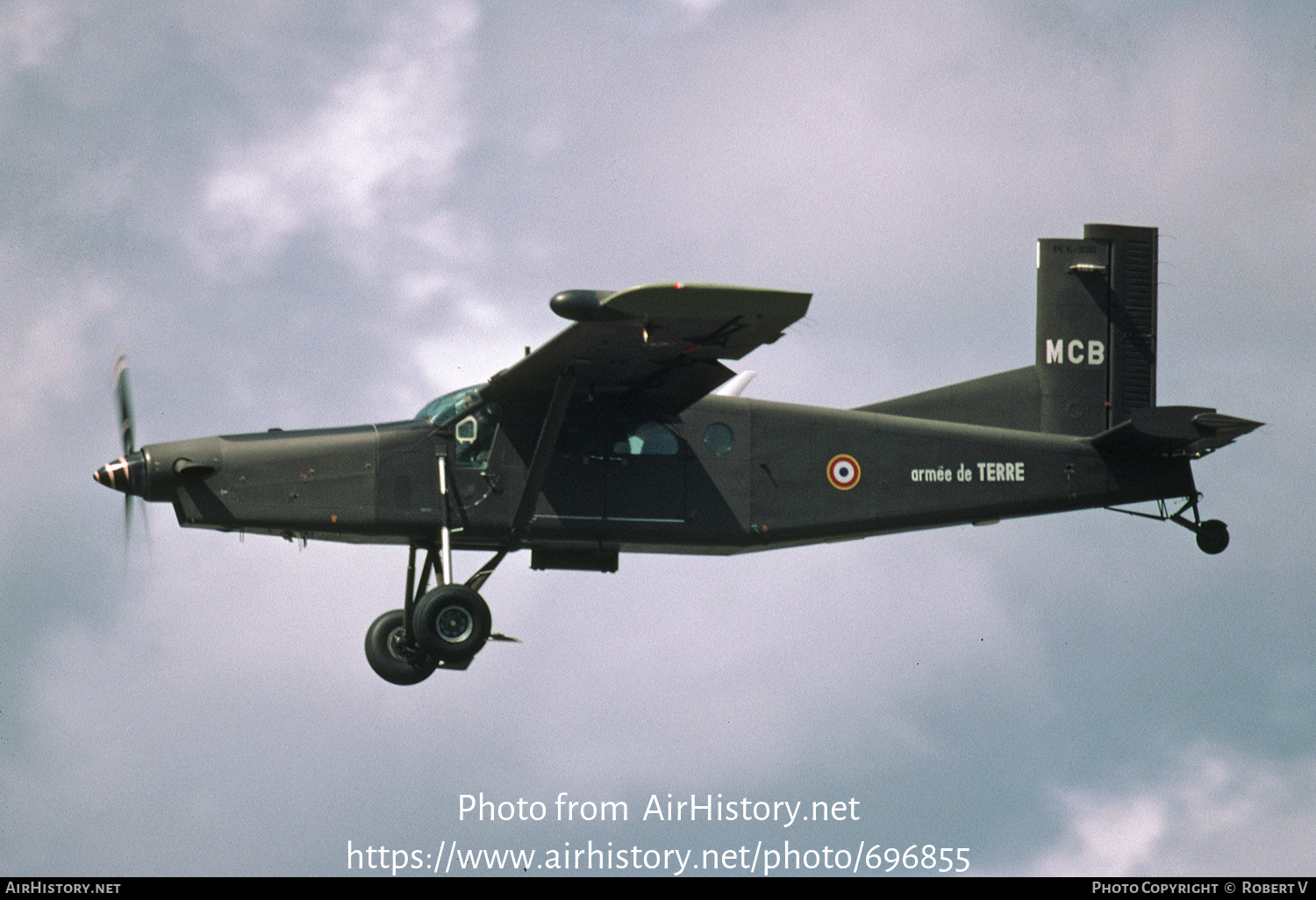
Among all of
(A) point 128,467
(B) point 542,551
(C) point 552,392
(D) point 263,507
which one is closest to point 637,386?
(C) point 552,392

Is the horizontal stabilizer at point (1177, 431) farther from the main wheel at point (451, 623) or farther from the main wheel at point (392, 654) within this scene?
the main wheel at point (392, 654)

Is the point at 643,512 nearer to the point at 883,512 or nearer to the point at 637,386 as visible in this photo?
the point at 637,386

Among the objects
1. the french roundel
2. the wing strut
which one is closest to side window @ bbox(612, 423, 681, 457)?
the wing strut

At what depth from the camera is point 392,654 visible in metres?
19.5

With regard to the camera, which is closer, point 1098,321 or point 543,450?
point 543,450

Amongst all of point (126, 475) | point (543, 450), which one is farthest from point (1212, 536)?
point (126, 475)

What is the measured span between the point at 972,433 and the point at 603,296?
556 centimetres

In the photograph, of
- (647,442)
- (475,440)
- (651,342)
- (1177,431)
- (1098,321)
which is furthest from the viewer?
(1098,321)

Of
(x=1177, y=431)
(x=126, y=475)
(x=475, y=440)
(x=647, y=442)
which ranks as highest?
(x=1177, y=431)

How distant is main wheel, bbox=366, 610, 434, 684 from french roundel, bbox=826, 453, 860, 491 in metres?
4.80

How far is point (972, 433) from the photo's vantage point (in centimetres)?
1997

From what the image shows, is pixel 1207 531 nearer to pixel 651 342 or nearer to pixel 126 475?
pixel 651 342

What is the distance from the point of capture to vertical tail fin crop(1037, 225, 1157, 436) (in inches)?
→ 841

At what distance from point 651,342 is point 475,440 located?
235 centimetres
